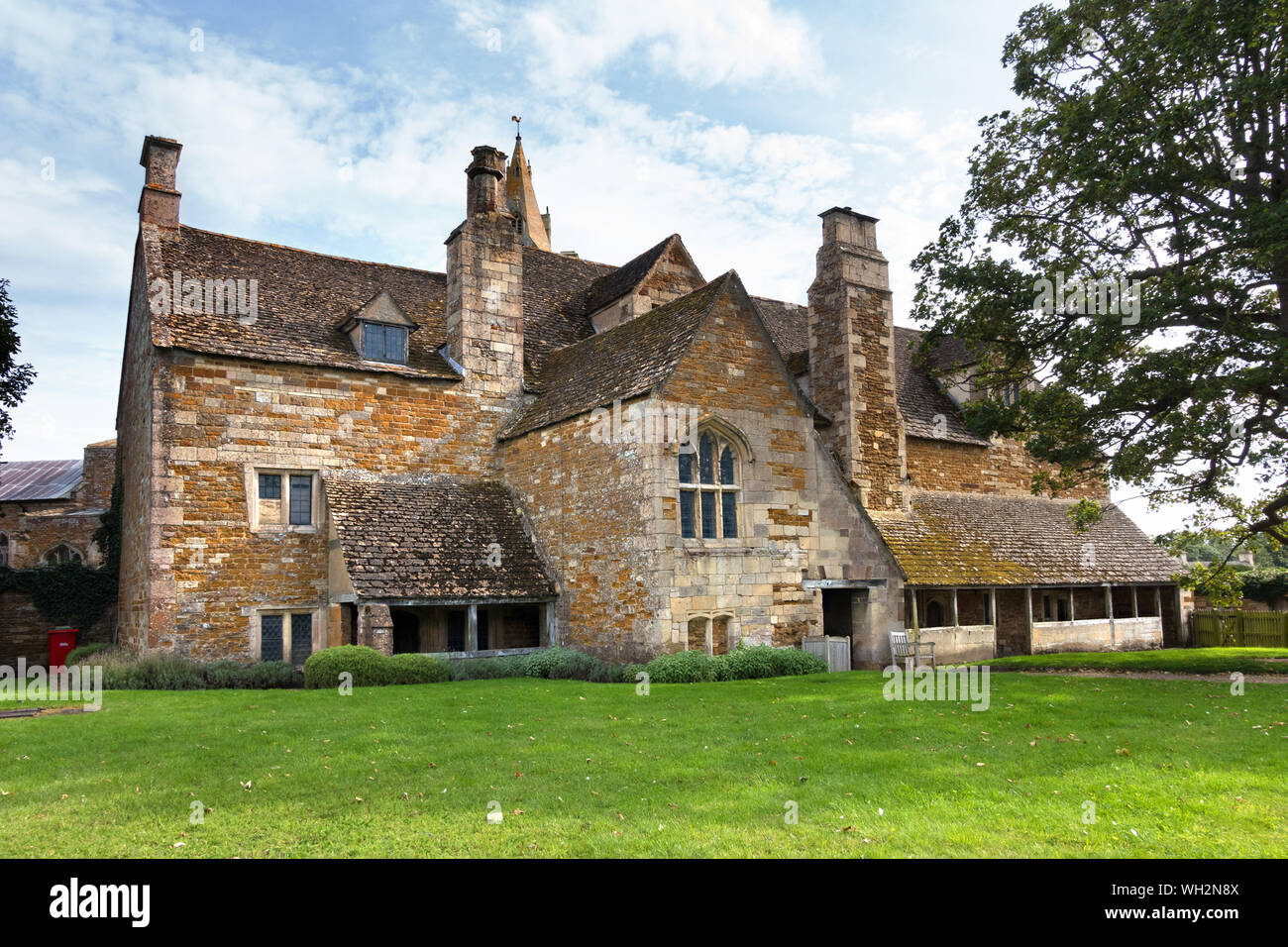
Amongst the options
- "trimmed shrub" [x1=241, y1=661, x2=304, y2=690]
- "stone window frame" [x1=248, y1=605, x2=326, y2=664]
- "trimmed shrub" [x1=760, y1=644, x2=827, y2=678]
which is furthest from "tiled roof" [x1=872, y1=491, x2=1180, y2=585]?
"trimmed shrub" [x1=241, y1=661, x2=304, y2=690]

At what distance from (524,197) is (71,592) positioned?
29883 mm

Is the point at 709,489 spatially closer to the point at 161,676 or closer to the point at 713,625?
the point at 713,625

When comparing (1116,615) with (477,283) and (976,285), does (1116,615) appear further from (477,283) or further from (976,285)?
(477,283)

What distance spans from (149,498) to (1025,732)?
1813 cm

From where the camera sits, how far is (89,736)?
35.7 ft

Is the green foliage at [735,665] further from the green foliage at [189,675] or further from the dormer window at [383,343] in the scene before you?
the dormer window at [383,343]

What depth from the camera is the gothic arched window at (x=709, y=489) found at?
18.8 meters

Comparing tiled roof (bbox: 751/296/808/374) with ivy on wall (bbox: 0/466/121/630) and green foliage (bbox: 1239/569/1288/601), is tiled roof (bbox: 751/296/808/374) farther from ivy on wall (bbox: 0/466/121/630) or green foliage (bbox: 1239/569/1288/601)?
ivy on wall (bbox: 0/466/121/630)

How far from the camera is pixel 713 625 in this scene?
1862cm

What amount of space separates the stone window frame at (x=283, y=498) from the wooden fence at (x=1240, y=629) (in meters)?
29.0

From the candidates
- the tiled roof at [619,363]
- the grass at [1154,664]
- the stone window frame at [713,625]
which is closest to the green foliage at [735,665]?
the stone window frame at [713,625]

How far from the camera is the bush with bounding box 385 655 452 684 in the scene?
57.2 feet

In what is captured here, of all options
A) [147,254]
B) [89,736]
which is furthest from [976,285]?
[147,254]

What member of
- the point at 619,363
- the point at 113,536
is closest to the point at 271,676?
the point at 619,363
